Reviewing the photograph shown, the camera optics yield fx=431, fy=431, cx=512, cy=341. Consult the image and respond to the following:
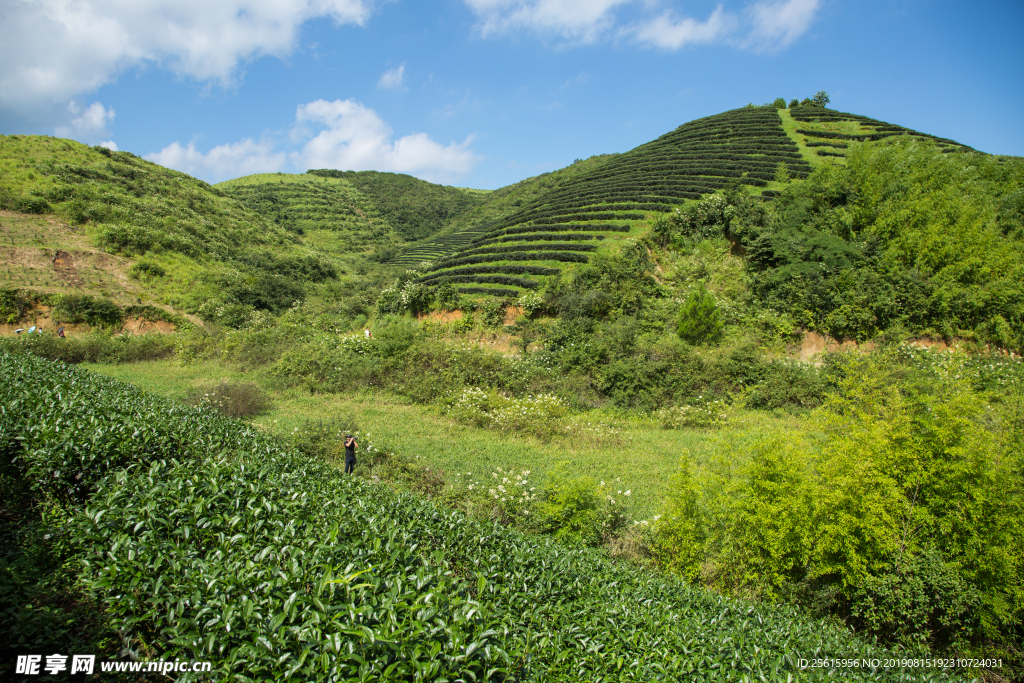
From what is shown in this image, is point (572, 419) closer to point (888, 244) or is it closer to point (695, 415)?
point (695, 415)

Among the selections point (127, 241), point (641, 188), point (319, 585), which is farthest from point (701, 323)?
point (127, 241)

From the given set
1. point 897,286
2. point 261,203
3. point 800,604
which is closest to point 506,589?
point 800,604

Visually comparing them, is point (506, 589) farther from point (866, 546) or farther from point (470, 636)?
point (866, 546)

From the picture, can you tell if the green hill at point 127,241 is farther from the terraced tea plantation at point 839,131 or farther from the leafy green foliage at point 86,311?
the terraced tea plantation at point 839,131

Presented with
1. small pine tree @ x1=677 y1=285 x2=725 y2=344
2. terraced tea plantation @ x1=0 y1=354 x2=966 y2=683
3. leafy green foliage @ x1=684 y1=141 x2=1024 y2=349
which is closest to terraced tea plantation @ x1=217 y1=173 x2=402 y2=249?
leafy green foliage @ x1=684 y1=141 x2=1024 y2=349

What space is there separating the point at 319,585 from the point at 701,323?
18.5 meters

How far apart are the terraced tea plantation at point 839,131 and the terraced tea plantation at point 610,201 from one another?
218 centimetres

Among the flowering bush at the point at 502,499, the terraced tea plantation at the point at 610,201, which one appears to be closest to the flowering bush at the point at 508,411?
the flowering bush at the point at 502,499

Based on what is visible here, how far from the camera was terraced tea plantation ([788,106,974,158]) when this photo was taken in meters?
39.0

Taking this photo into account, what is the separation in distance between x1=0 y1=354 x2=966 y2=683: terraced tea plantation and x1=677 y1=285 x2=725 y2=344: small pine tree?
46.4 feet

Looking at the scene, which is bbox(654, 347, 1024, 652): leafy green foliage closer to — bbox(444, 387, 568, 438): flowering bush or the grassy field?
the grassy field

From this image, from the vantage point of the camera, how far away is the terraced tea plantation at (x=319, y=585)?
101 inches

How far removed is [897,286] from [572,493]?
790 inches

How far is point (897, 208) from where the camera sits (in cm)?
2194
